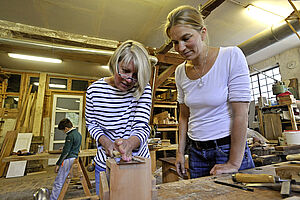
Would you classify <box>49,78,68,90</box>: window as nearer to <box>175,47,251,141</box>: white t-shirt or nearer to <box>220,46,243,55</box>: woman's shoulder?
<box>175,47,251,141</box>: white t-shirt

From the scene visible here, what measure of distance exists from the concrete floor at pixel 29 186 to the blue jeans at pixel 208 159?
309 cm

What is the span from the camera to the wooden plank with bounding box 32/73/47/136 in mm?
6328

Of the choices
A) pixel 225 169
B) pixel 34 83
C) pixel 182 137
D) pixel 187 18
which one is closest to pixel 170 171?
pixel 182 137

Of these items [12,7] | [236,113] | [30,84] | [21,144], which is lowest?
[21,144]

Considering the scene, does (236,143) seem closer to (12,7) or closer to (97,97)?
(97,97)

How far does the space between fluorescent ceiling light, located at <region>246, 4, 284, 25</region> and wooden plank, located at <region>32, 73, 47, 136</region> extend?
7095 mm

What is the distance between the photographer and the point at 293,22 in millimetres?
3082

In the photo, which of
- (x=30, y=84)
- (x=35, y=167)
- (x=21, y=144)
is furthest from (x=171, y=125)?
(x=30, y=84)

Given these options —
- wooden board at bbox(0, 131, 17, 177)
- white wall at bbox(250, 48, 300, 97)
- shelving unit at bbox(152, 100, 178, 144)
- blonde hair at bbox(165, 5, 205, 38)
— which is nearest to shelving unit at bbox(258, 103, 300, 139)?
white wall at bbox(250, 48, 300, 97)

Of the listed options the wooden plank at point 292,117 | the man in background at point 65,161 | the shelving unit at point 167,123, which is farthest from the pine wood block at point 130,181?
the wooden plank at point 292,117

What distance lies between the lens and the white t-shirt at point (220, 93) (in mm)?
970

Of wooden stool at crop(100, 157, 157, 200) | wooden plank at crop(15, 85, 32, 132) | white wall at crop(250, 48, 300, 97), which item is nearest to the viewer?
wooden stool at crop(100, 157, 157, 200)

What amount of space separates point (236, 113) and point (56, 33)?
4.01 meters

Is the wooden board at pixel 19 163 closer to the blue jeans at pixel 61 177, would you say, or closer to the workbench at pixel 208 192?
the blue jeans at pixel 61 177
